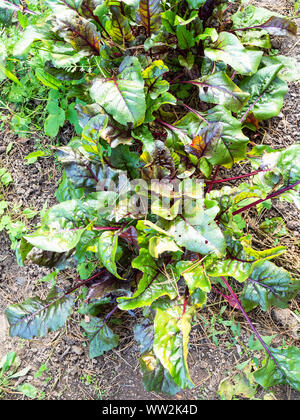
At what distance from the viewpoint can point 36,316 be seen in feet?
5.50

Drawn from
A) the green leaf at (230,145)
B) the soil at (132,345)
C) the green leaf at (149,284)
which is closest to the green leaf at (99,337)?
the soil at (132,345)

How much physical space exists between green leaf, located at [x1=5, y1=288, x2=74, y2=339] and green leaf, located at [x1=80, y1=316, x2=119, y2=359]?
8.1 inches

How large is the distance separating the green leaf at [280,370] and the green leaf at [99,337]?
740 mm

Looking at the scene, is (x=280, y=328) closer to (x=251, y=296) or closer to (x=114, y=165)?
(x=251, y=296)

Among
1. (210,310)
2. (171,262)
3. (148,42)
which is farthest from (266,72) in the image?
(210,310)

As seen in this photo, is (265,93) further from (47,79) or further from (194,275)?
(47,79)

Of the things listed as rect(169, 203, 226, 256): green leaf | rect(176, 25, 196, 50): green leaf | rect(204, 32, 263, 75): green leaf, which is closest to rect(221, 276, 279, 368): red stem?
rect(169, 203, 226, 256): green leaf

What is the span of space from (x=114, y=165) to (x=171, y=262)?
58 cm

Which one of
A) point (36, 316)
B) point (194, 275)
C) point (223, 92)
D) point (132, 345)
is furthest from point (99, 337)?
point (223, 92)

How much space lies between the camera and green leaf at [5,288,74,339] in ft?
5.42

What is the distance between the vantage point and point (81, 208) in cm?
162

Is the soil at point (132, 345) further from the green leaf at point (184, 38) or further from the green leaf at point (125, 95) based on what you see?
the green leaf at point (125, 95)

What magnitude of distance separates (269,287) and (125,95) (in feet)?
3.77

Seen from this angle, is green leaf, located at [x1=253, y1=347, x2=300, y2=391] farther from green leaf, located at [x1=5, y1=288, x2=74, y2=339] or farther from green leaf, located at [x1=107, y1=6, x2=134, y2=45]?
green leaf, located at [x1=107, y1=6, x2=134, y2=45]
